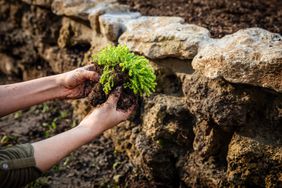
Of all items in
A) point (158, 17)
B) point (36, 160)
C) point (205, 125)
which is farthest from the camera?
point (158, 17)

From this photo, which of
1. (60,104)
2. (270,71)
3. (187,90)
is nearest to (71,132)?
(187,90)

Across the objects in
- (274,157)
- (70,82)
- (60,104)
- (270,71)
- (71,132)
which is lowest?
(60,104)

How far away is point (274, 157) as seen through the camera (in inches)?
89.2

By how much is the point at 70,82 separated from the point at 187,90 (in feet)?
2.77

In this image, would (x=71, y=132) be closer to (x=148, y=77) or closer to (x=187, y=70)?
(x=148, y=77)

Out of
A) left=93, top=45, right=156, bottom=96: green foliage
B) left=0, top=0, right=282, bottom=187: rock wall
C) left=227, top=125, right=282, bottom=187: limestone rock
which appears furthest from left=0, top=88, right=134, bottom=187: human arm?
left=227, top=125, right=282, bottom=187: limestone rock

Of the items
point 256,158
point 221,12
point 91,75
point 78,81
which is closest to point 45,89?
point 78,81

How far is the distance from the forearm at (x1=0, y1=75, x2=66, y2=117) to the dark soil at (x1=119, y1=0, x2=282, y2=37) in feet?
4.27

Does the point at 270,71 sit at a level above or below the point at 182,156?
above

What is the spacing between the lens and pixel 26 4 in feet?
14.4

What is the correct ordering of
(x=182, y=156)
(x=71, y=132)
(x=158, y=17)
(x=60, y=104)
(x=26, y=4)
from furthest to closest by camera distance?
1. (x=26, y=4)
2. (x=60, y=104)
3. (x=158, y=17)
4. (x=182, y=156)
5. (x=71, y=132)

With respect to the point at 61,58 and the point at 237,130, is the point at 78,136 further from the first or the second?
the point at 61,58

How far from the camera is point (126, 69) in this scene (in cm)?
239

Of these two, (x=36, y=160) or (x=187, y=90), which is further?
(x=187, y=90)
